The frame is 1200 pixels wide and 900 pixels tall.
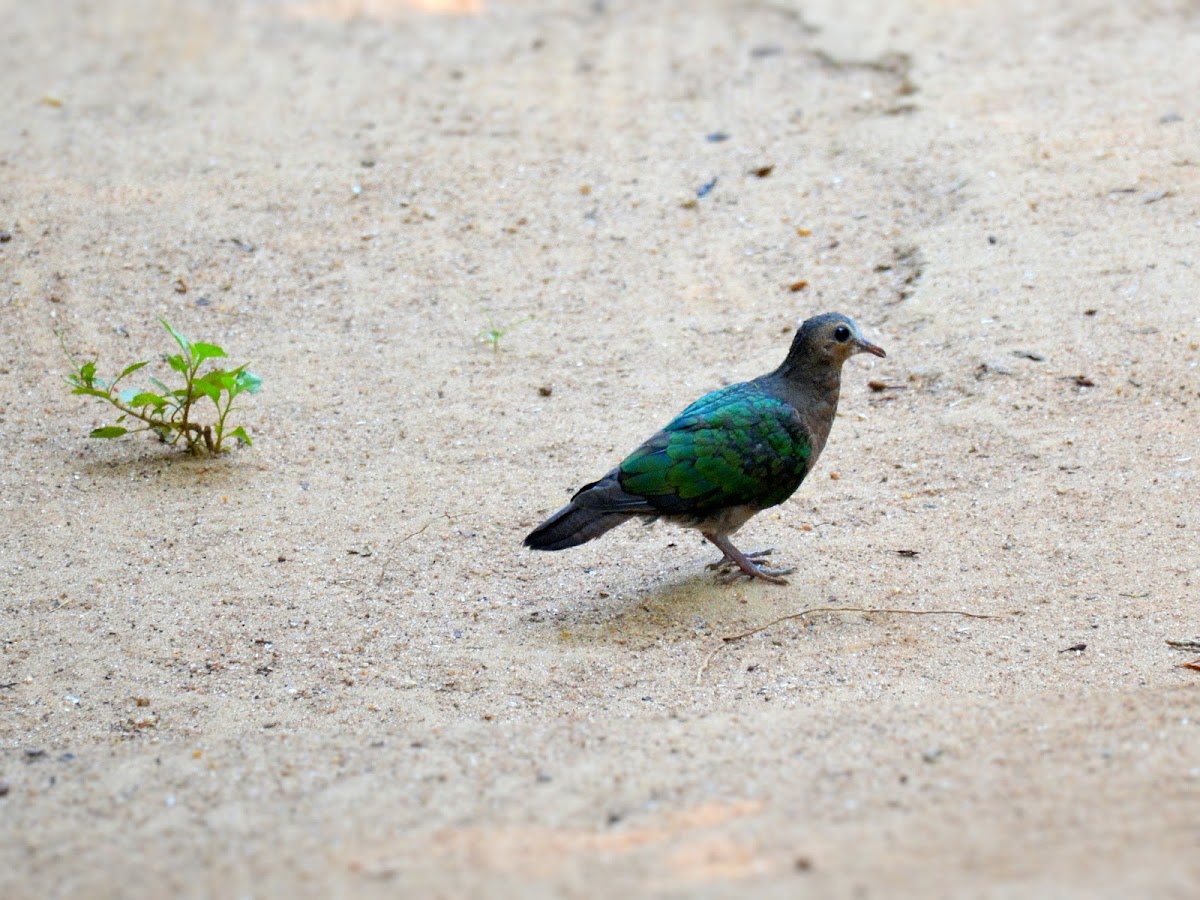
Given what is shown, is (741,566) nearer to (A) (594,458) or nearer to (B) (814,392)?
(B) (814,392)

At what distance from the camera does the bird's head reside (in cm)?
514

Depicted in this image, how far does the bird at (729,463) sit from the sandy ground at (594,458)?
1.07 feet

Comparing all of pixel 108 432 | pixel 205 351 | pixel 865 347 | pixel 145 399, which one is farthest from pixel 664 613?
pixel 108 432

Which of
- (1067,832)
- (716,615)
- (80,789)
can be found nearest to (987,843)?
(1067,832)

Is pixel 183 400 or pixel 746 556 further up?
pixel 183 400

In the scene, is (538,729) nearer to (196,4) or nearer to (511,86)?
(511,86)

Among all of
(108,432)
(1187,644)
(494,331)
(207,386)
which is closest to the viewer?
(1187,644)

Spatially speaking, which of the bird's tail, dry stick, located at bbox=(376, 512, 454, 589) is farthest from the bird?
dry stick, located at bbox=(376, 512, 454, 589)

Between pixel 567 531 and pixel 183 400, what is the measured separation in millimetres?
2137

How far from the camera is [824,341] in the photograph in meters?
5.14

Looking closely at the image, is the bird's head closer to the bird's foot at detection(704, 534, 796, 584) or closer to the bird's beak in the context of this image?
the bird's beak

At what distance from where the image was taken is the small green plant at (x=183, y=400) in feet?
18.3

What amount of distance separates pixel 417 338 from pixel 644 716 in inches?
132

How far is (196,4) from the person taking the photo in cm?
1118
